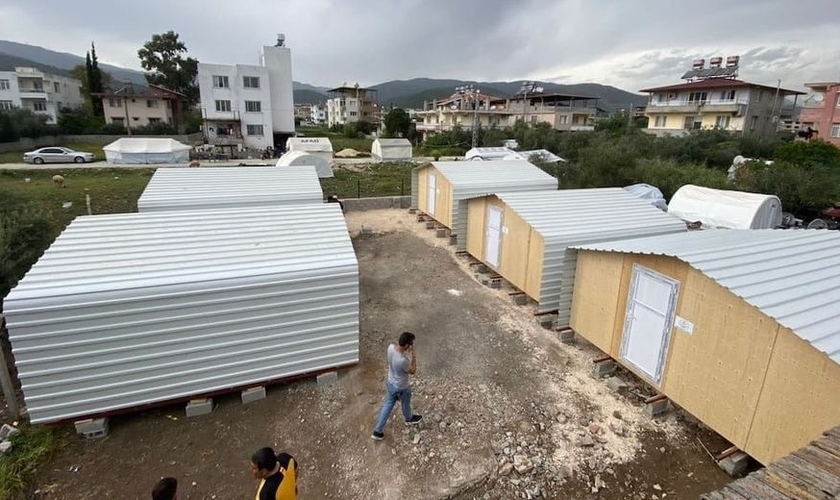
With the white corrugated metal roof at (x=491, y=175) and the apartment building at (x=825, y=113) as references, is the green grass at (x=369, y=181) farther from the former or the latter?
the apartment building at (x=825, y=113)

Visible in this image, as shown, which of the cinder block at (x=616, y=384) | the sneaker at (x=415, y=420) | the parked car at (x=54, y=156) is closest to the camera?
the sneaker at (x=415, y=420)

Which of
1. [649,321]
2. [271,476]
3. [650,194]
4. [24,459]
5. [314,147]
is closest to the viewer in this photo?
[271,476]

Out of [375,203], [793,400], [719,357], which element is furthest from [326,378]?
[375,203]

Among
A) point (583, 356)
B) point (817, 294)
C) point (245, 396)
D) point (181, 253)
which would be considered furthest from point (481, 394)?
point (181, 253)

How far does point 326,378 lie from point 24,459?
12.5ft

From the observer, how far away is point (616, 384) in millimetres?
7043

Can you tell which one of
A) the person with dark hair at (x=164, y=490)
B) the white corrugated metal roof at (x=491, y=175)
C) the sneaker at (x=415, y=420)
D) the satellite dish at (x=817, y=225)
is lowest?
the sneaker at (x=415, y=420)

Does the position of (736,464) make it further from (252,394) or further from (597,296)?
(252,394)

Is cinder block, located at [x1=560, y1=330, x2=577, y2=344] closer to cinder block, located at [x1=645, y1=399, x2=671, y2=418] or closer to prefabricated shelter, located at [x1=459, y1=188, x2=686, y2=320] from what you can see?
prefabricated shelter, located at [x1=459, y1=188, x2=686, y2=320]

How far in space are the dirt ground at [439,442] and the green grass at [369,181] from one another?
632 inches

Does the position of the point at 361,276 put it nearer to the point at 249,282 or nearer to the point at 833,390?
the point at 249,282

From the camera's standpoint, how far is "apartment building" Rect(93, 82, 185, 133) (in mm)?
51156

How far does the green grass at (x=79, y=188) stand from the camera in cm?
1789

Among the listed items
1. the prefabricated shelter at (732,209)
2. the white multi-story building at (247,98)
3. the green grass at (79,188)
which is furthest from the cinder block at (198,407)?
the white multi-story building at (247,98)
